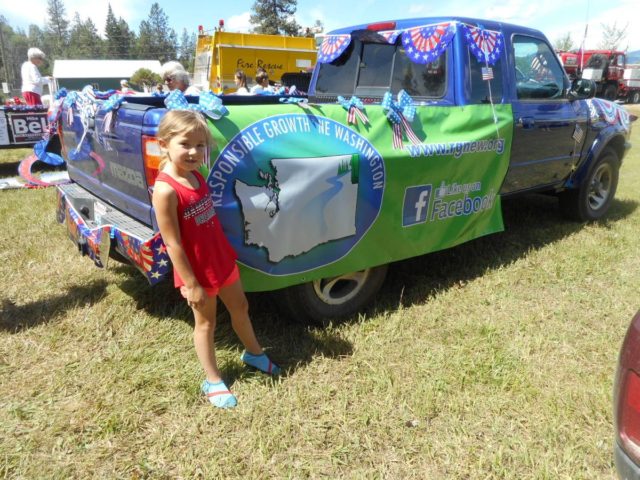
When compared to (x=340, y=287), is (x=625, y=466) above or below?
above

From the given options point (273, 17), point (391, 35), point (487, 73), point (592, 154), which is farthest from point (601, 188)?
point (273, 17)

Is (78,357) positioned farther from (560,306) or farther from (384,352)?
(560,306)

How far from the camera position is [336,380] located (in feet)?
8.48

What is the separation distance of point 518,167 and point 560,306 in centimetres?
125

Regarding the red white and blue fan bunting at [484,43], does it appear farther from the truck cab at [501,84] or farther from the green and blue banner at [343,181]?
the green and blue banner at [343,181]

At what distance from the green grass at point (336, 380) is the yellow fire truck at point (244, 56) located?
1120 cm

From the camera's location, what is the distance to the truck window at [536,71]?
3.91 m

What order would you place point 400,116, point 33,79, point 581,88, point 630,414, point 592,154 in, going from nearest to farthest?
point 630,414
point 400,116
point 581,88
point 592,154
point 33,79

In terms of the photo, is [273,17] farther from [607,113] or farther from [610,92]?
[607,113]

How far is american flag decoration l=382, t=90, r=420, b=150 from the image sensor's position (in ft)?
9.80

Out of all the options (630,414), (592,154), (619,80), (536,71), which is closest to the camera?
(630,414)

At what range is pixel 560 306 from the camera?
132 inches

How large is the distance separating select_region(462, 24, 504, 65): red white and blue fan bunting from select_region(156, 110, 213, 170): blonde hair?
7.35ft

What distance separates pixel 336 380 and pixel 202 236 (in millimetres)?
1084
